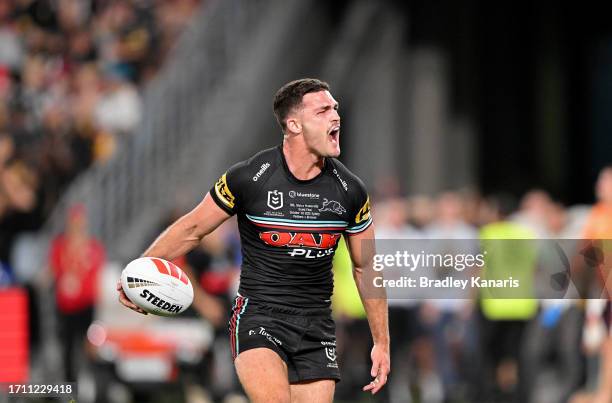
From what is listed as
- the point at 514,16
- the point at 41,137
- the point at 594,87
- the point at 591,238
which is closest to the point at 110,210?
the point at 41,137

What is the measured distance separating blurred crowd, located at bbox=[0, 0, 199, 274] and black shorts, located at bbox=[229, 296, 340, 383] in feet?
29.1

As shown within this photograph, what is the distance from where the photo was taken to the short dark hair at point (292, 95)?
728 cm

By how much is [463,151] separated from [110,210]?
7625mm

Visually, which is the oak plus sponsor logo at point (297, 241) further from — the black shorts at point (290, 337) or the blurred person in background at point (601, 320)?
the blurred person in background at point (601, 320)

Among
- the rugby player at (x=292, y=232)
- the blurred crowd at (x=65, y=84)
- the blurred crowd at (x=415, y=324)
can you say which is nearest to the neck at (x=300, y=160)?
the rugby player at (x=292, y=232)

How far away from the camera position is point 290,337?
7227 millimetres

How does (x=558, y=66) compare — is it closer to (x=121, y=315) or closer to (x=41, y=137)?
(x=41, y=137)

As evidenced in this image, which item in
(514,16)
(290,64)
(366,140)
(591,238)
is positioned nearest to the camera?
(591,238)

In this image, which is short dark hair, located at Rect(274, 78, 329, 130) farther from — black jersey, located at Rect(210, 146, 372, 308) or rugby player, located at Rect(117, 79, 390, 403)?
black jersey, located at Rect(210, 146, 372, 308)

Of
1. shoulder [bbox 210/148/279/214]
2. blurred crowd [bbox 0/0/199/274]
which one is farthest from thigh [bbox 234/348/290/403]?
blurred crowd [bbox 0/0/199/274]

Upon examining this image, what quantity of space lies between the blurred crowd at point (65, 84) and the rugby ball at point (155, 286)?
875 centimetres

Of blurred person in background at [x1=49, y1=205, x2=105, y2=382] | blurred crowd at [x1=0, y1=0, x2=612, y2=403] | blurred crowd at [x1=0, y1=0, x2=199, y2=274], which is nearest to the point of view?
blurred crowd at [x1=0, y1=0, x2=612, y2=403]

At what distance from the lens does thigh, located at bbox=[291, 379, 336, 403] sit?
283 inches

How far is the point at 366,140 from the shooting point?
69.2 feet
